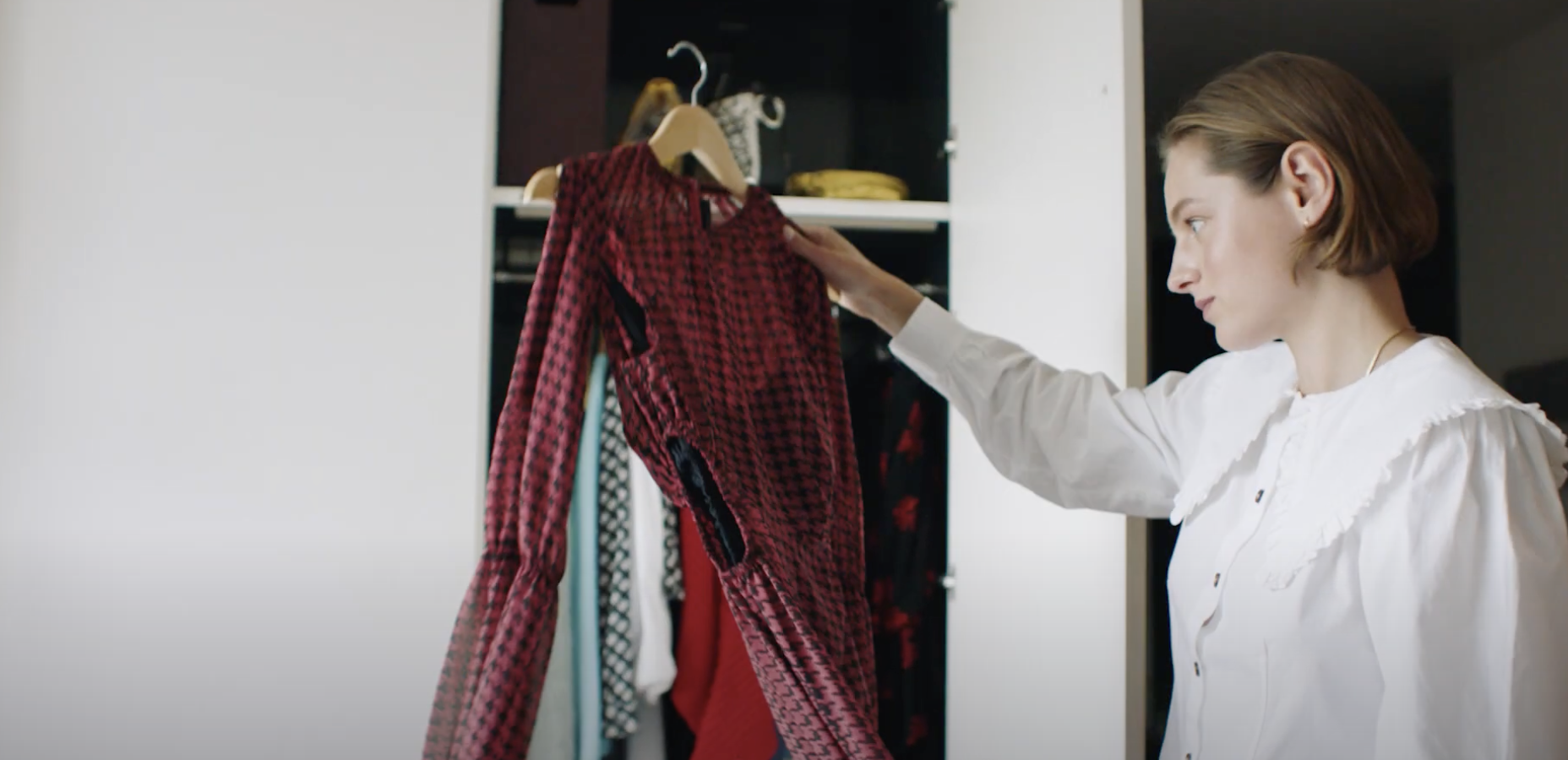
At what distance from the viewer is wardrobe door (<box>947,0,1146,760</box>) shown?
45.5 inches

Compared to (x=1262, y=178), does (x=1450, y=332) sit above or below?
below

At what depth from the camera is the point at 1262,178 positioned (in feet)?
3.34

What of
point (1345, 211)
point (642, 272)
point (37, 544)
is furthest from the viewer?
point (37, 544)

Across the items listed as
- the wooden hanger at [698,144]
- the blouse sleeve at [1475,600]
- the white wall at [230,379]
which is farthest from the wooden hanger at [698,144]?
the blouse sleeve at [1475,600]

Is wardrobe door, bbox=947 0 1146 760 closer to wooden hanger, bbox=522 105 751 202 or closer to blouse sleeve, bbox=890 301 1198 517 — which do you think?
blouse sleeve, bbox=890 301 1198 517

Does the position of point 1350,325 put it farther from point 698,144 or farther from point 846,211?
point 846,211

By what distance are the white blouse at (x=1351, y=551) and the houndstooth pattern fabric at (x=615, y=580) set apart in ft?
1.74

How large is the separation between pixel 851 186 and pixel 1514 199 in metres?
0.90

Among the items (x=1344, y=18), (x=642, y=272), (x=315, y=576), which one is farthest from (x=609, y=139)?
(x=1344, y=18)

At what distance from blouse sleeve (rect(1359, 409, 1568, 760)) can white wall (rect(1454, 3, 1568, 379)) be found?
0.30 m

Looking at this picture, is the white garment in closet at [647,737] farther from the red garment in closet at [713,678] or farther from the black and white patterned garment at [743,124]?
the black and white patterned garment at [743,124]

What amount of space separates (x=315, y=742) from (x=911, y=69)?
1.38 metres

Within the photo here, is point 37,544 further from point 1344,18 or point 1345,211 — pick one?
point 1344,18

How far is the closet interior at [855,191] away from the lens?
1753mm
